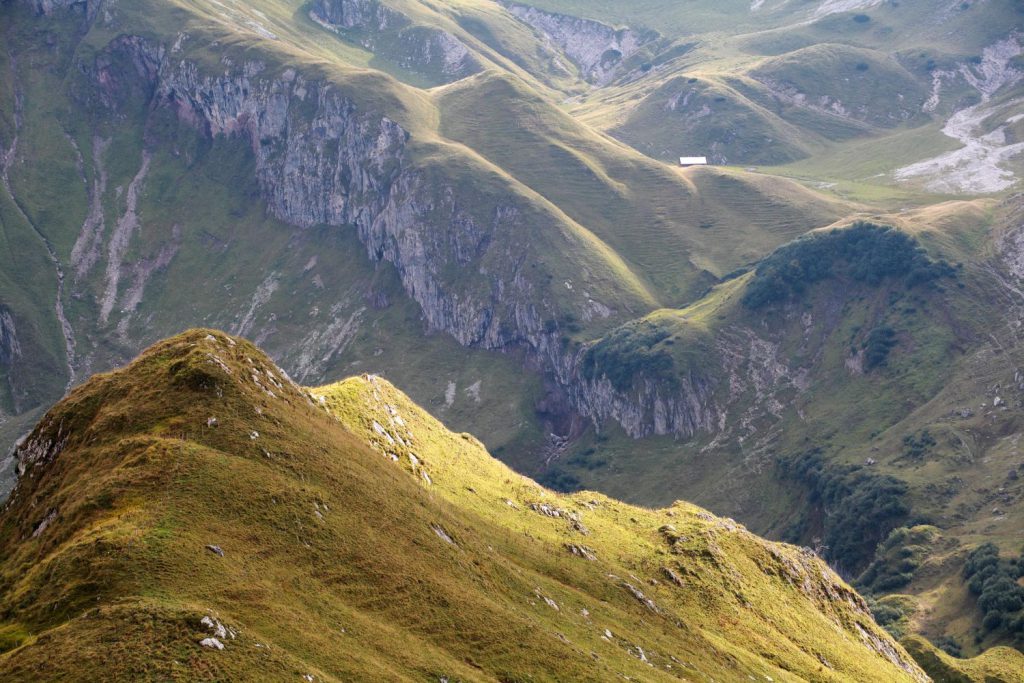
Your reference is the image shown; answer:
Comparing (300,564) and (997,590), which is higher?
(300,564)

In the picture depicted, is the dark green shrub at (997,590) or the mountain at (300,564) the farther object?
the dark green shrub at (997,590)

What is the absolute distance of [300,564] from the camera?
52531 millimetres

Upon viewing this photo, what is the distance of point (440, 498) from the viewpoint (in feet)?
249

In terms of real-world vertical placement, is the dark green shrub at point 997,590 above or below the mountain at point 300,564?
below

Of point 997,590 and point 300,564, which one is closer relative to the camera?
point 300,564

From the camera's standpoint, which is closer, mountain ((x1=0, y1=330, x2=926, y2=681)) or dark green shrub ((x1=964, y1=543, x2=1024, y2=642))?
mountain ((x1=0, y1=330, x2=926, y2=681))

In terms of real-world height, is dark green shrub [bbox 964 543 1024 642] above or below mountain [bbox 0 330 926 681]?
below

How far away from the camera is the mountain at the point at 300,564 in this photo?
4469cm

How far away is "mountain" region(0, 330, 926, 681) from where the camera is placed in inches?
1759

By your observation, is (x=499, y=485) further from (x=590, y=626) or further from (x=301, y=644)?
(x=301, y=644)

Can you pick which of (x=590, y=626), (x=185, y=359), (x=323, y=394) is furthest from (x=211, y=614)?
(x=323, y=394)

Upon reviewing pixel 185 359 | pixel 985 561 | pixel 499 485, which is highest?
pixel 185 359

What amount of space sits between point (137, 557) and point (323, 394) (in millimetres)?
35623

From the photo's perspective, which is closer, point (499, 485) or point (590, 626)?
point (590, 626)
